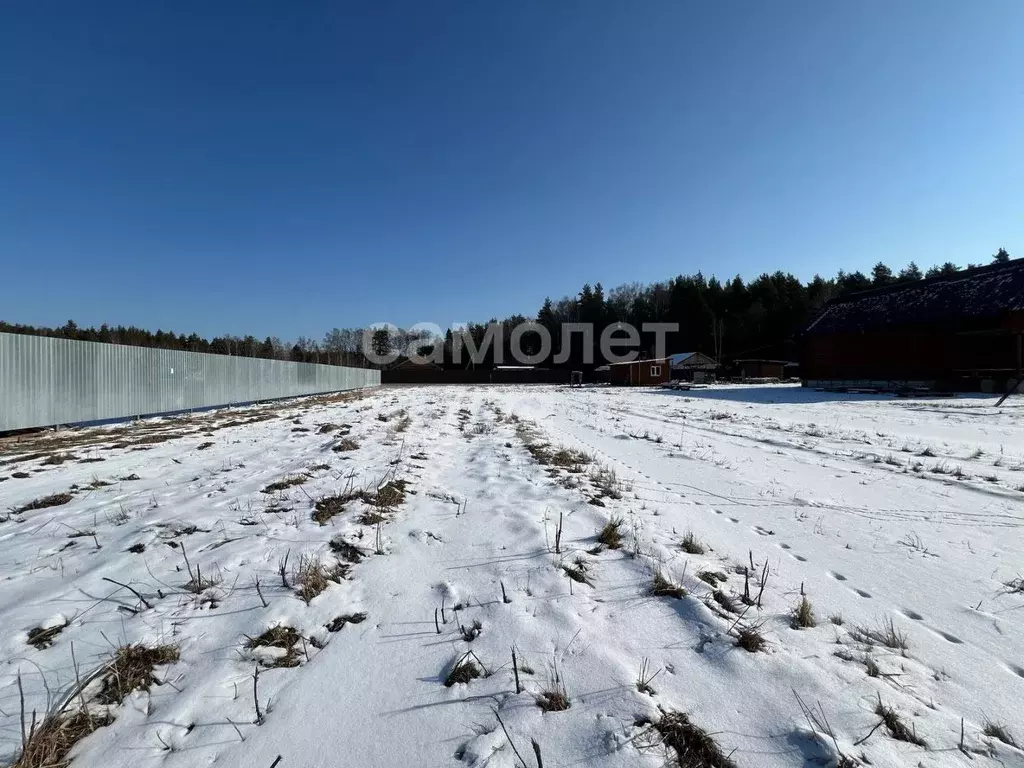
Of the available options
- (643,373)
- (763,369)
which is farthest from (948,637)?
(763,369)

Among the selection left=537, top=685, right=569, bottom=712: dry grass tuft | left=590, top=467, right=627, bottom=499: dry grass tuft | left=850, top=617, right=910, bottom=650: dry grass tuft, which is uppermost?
left=590, top=467, right=627, bottom=499: dry grass tuft

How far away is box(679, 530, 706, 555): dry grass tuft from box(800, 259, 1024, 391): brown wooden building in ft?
84.7

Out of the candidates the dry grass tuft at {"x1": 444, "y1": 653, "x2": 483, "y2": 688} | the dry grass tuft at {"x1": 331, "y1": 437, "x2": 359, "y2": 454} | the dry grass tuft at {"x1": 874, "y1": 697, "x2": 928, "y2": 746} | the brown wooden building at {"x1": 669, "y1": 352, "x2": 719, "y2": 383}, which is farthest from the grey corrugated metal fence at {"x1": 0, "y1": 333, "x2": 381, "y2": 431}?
the brown wooden building at {"x1": 669, "y1": 352, "x2": 719, "y2": 383}

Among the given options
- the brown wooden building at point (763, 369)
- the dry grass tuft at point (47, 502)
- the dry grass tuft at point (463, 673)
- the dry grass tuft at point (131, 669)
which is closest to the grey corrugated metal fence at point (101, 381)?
the dry grass tuft at point (47, 502)

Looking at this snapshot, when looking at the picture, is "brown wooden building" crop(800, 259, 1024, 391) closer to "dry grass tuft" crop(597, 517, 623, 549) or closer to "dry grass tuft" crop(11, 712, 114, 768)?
"dry grass tuft" crop(597, 517, 623, 549)

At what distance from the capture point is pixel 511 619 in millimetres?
2605

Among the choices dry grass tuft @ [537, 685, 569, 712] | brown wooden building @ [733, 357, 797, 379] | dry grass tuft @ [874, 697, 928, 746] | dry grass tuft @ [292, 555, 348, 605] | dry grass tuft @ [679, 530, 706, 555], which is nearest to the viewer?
dry grass tuft @ [874, 697, 928, 746]

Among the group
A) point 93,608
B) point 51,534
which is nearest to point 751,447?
point 93,608

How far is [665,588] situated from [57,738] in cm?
313

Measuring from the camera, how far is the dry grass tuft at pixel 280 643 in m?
2.24

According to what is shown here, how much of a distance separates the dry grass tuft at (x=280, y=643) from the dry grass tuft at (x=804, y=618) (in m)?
2.88

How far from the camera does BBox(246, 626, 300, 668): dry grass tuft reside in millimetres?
2244

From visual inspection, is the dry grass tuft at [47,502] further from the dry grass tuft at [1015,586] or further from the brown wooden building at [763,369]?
the brown wooden building at [763,369]

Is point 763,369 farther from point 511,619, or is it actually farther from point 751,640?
point 511,619
